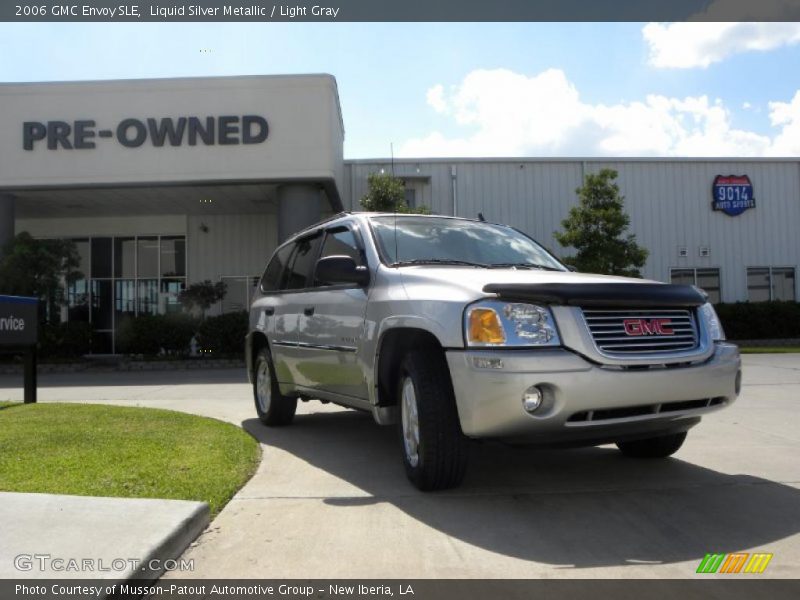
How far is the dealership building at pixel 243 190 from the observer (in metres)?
16.6

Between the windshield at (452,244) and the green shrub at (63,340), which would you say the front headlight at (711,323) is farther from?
the green shrub at (63,340)

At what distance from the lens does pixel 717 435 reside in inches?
243

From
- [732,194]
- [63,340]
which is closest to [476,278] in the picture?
[63,340]

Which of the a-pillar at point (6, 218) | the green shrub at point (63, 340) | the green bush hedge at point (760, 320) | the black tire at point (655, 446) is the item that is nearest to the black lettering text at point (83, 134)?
the a-pillar at point (6, 218)

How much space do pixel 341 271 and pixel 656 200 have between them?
21046mm

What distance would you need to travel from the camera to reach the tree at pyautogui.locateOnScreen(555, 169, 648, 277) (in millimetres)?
18594

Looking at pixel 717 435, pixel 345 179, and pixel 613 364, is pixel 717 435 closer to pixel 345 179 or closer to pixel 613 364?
pixel 613 364

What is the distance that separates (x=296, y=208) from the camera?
56.0ft

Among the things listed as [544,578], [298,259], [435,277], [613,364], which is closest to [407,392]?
[435,277]

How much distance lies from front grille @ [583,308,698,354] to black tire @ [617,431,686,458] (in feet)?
3.60

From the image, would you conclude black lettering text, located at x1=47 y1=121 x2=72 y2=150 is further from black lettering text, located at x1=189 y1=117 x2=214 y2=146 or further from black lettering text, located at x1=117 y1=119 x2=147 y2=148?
black lettering text, located at x1=189 y1=117 x2=214 y2=146

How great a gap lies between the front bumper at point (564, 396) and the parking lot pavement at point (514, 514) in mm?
492

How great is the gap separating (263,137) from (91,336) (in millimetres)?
7151

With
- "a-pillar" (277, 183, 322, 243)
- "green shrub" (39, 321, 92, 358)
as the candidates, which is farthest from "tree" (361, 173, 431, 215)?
"green shrub" (39, 321, 92, 358)
